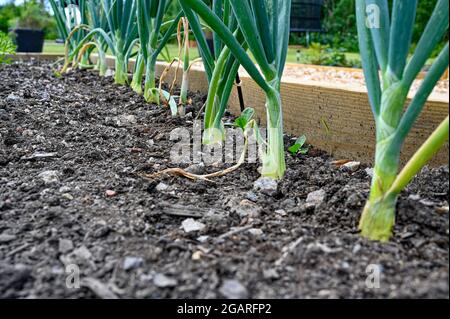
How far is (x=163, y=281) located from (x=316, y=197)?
17.2 inches

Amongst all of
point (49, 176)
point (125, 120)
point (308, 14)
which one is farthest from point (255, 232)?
point (308, 14)

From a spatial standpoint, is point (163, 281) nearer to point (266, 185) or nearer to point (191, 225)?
point (191, 225)

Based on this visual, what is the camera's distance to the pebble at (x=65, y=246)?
750 millimetres

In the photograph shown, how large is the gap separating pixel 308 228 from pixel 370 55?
31cm

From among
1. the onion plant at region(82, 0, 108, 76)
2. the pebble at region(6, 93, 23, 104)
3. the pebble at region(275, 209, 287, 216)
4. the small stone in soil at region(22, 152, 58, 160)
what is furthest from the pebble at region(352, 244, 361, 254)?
the onion plant at region(82, 0, 108, 76)

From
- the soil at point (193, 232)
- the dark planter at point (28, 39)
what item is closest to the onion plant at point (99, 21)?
the soil at point (193, 232)

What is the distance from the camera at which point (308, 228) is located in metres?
0.82

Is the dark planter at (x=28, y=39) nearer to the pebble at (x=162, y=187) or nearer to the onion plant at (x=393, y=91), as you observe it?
the pebble at (x=162, y=187)

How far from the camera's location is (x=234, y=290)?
24.7 inches

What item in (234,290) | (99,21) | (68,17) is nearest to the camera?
(234,290)

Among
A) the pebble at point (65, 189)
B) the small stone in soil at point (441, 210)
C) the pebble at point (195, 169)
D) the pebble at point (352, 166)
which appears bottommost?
the pebble at point (65, 189)

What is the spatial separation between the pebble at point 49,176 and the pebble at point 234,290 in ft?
1.99
